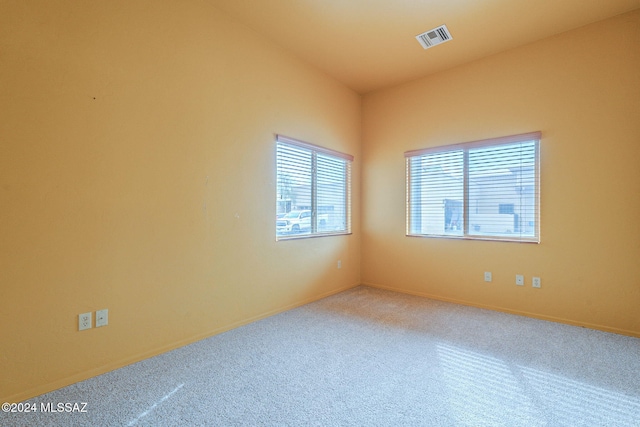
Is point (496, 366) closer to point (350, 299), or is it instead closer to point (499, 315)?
point (499, 315)

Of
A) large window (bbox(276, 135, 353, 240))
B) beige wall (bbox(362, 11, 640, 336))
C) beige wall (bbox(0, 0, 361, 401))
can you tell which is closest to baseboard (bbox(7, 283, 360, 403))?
beige wall (bbox(0, 0, 361, 401))

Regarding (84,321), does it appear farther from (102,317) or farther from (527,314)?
(527,314)

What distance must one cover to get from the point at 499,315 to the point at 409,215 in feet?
5.27

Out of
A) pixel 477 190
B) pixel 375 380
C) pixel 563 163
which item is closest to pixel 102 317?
pixel 375 380

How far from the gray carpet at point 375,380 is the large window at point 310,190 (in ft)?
4.09

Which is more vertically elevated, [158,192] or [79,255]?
[158,192]

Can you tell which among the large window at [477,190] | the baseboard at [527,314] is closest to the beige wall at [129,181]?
the baseboard at [527,314]

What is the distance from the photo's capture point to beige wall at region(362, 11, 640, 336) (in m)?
2.69

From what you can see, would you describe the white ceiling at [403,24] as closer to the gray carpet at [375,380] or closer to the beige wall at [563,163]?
the beige wall at [563,163]

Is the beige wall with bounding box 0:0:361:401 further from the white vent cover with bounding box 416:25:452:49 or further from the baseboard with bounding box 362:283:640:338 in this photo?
the baseboard with bounding box 362:283:640:338

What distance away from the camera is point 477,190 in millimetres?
3520

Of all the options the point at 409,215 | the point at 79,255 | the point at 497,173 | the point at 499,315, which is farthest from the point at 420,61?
the point at 79,255

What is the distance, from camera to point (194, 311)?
8.33ft

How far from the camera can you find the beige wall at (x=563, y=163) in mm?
2691
